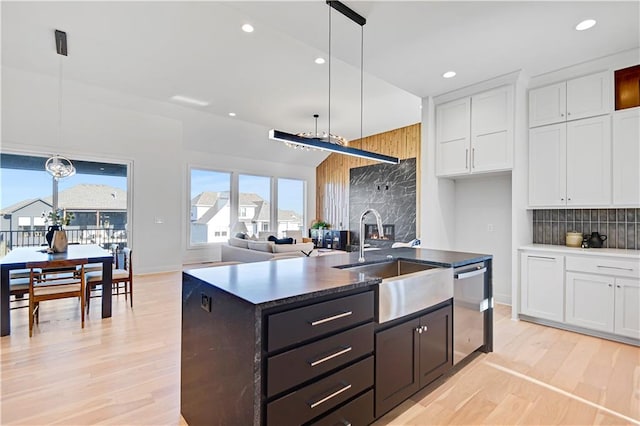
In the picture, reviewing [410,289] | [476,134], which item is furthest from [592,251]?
[410,289]

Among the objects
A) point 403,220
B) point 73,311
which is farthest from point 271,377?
point 403,220

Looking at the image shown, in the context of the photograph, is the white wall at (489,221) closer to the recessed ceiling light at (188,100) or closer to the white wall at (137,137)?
the recessed ceiling light at (188,100)

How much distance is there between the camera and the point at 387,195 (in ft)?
28.5

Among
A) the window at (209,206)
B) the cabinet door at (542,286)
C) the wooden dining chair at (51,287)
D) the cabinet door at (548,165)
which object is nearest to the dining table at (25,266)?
the wooden dining chair at (51,287)

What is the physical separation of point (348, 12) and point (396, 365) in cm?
265

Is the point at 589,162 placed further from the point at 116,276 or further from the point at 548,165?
the point at 116,276

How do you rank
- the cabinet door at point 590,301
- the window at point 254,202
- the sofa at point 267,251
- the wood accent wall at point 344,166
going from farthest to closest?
the window at point 254,202, the wood accent wall at point 344,166, the sofa at point 267,251, the cabinet door at point 590,301

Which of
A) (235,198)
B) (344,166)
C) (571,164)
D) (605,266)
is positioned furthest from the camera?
(344,166)

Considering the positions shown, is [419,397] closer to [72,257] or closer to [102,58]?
[72,257]

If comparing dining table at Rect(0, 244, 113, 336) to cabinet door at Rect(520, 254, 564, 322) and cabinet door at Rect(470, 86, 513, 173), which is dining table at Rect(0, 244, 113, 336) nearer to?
cabinet door at Rect(470, 86, 513, 173)

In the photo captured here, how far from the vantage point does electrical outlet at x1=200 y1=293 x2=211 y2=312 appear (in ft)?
5.20

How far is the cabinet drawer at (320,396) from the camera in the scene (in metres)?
1.33

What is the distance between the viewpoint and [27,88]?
203 inches

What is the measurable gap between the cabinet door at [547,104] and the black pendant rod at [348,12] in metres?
2.47
